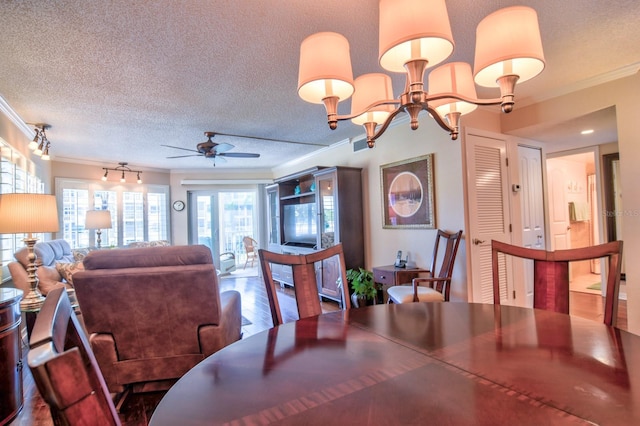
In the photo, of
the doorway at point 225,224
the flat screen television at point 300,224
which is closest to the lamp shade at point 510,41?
the flat screen television at point 300,224

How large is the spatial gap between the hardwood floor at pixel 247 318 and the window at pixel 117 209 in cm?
191

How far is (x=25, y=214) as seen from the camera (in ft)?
7.79

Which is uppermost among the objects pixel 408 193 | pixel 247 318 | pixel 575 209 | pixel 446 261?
pixel 408 193

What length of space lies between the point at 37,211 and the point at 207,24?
6.30 feet

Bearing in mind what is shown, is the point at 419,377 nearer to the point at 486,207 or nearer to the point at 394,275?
the point at 394,275

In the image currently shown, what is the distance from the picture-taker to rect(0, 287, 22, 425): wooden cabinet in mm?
1920

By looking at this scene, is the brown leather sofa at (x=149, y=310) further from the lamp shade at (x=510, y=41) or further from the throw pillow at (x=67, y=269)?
the lamp shade at (x=510, y=41)

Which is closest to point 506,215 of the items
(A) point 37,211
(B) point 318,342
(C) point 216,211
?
(B) point 318,342

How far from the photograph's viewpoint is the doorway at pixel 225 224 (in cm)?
707

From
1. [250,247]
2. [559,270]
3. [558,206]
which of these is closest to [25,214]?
[559,270]

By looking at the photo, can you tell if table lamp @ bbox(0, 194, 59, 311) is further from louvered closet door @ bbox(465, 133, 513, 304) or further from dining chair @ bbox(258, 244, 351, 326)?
louvered closet door @ bbox(465, 133, 513, 304)

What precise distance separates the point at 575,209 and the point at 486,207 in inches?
147

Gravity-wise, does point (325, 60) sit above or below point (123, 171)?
below

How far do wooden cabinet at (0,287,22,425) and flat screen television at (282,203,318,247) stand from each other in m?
3.48
